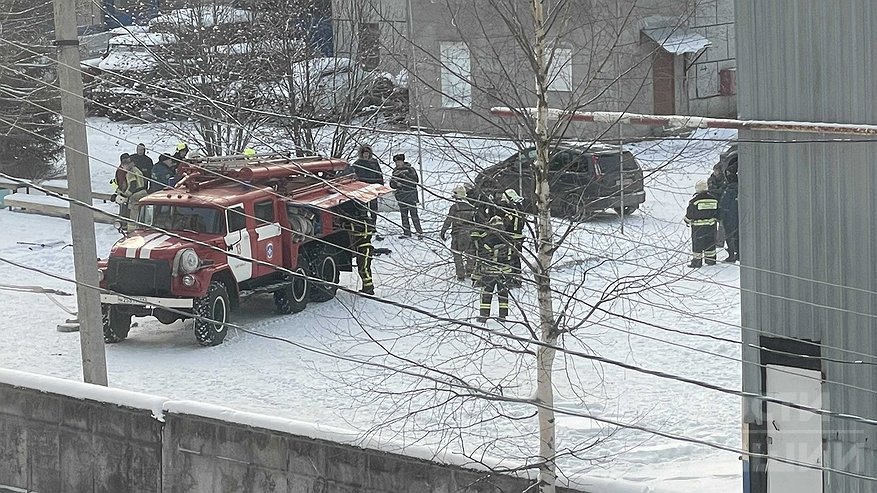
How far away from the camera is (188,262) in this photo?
16.3 meters

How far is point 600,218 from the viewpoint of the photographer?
1074cm

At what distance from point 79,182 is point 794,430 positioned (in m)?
8.00

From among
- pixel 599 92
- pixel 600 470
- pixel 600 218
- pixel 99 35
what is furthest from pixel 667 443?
pixel 99 35

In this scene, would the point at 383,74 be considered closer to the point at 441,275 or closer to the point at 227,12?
the point at 227,12

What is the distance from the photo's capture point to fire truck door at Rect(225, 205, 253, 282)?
16984 mm

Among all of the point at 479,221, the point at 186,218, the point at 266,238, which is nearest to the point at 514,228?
the point at 479,221

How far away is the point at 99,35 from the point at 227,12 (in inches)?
533

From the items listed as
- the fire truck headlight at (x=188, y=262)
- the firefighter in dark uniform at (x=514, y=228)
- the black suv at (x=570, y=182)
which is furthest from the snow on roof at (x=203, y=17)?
the black suv at (x=570, y=182)

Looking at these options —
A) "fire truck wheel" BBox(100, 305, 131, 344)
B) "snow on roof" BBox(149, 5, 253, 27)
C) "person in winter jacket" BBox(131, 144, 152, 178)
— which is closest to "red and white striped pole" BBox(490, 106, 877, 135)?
"fire truck wheel" BBox(100, 305, 131, 344)

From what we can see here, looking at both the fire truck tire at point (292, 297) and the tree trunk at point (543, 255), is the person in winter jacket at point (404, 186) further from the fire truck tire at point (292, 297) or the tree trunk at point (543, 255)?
the tree trunk at point (543, 255)

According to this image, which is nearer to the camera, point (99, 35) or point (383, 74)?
point (383, 74)

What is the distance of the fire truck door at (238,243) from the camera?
→ 669 inches

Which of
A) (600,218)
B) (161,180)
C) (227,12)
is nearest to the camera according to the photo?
(600,218)

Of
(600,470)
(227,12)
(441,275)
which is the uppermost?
(227,12)
